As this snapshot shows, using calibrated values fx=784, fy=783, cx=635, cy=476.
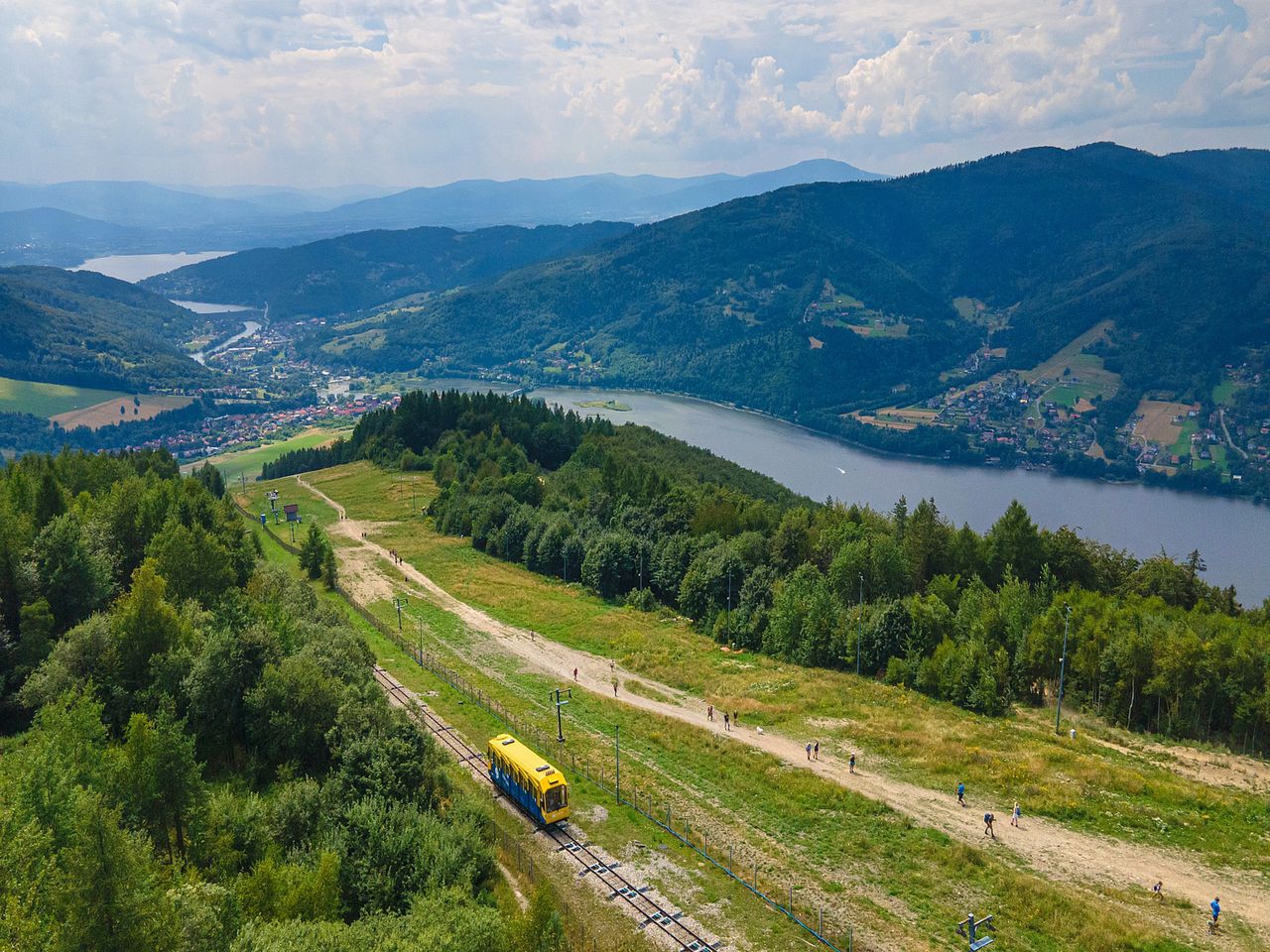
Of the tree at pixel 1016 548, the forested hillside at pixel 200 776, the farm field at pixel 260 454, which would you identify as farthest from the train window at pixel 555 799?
the farm field at pixel 260 454

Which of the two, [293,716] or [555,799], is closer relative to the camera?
[555,799]

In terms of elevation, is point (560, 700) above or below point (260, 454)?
above

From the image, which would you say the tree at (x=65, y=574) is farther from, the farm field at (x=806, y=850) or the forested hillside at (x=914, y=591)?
the forested hillside at (x=914, y=591)

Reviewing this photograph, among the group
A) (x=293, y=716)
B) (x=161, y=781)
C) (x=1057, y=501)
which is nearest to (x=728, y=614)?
(x=293, y=716)

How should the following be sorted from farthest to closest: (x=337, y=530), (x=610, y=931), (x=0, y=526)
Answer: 1. (x=337, y=530)
2. (x=0, y=526)
3. (x=610, y=931)

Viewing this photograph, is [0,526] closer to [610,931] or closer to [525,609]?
[610,931]

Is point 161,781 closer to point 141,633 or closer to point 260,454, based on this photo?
point 141,633

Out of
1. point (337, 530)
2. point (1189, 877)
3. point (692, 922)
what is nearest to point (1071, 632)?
point (1189, 877)
